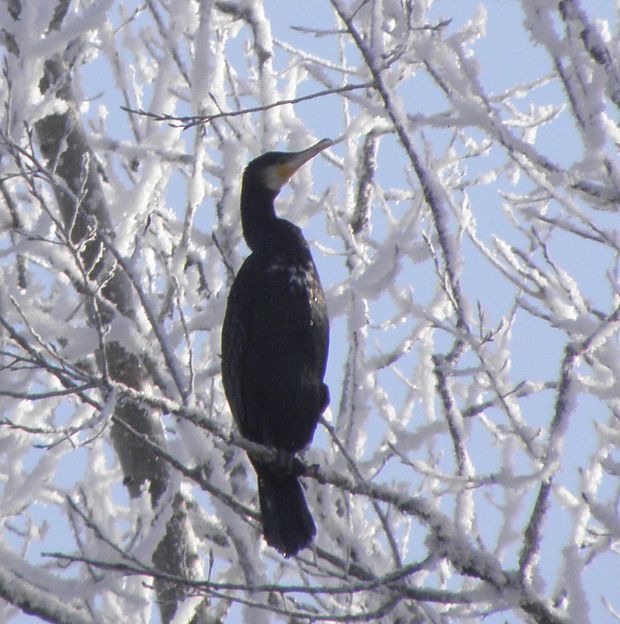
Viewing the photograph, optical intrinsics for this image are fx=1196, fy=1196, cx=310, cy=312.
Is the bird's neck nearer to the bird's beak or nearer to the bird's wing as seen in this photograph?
the bird's beak

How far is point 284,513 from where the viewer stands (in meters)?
3.44

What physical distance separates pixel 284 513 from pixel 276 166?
1.38m

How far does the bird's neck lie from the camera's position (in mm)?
4090

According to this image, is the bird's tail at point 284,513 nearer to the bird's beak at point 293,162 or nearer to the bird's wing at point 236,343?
the bird's wing at point 236,343

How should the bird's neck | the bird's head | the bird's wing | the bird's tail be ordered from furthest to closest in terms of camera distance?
the bird's head → the bird's neck → the bird's wing → the bird's tail

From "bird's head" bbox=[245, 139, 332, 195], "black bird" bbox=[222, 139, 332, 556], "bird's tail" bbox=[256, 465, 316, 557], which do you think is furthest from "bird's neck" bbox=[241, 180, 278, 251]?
"bird's tail" bbox=[256, 465, 316, 557]

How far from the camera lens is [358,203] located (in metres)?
5.08

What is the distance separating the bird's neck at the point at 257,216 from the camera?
13.4 feet

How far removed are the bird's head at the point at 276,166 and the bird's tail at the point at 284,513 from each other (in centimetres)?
116

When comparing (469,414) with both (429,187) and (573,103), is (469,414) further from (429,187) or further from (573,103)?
(573,103)

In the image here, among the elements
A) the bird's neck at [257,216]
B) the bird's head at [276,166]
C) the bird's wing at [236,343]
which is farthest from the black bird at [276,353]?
the bird's head at [276,166]

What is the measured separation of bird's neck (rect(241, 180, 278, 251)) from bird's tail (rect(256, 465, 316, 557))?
0.87 meters

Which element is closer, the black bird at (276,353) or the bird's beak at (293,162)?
the black bird at (276,353)

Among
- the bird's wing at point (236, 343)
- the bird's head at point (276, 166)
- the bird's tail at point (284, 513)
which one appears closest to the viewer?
the bird's tail at point (284, 513)
